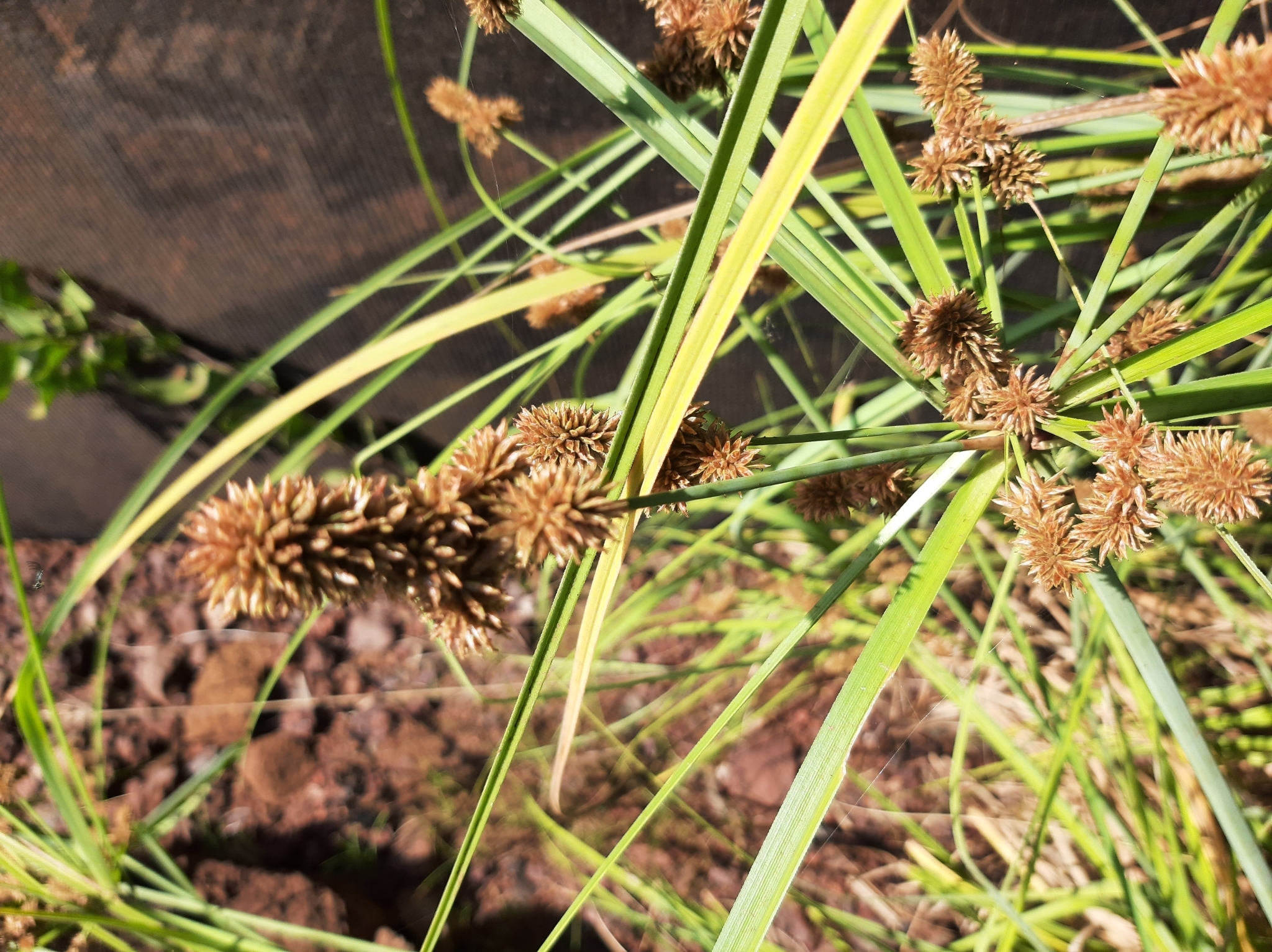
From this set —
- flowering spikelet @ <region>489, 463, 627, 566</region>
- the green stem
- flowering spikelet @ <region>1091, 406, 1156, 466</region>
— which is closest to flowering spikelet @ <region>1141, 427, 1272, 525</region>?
flowering spikelet @ <region>1091, 406, 1156, 466</region>

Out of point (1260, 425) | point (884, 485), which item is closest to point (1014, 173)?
point (884, 485)

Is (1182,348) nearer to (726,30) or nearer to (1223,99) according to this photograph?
(1223,99)

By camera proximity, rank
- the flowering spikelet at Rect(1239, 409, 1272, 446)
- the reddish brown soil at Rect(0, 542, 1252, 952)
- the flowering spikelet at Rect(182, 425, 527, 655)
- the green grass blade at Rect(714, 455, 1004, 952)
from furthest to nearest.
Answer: the reddish brown soil at Rect(0, 542, 1252, 952) → the flowering spikelet at Rect(1239, 409, 1272, 446) → the green grass blade at Rect(714, 455, 1004, 952) → the flowering spikelet at Rect(182, 425, 527, 655)

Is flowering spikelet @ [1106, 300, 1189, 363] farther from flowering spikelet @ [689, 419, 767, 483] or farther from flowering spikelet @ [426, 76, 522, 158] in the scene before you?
Answer: flowering spikelet @ [426, 76, 522, 158]

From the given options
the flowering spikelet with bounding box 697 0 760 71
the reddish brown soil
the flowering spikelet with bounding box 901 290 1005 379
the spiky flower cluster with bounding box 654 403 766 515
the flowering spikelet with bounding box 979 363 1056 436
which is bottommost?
the reddish brown soil

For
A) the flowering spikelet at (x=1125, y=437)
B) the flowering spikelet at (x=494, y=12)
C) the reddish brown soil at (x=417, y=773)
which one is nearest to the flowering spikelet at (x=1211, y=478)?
Answer: the flowering spikelet at (x=1125, y=437)

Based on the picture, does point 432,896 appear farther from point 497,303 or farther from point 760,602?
point 497,303

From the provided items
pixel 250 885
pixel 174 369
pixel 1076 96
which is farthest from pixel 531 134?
pixel 250 885
